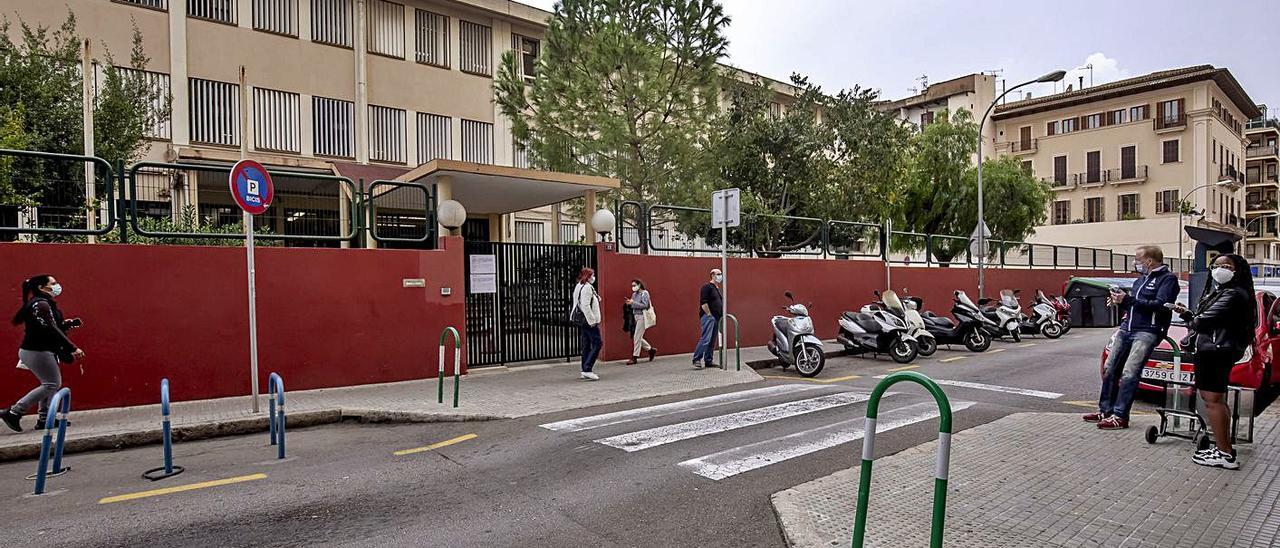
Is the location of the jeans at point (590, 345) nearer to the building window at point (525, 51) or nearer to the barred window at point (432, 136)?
the barred window at point (432, 136)

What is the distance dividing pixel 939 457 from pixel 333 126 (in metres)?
20.3

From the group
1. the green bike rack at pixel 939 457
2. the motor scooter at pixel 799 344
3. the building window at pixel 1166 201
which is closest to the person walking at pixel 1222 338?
the green bike rack at pixel 939 457

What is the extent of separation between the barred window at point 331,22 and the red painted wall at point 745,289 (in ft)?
41.2

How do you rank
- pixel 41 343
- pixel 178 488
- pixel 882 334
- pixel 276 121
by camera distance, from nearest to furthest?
pixel 178 488
pixel 41 343
pixel 882 334
pixel 276 121

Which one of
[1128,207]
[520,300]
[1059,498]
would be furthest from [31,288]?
[1128,207]

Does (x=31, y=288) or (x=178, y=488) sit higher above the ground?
(x=31, y=288)

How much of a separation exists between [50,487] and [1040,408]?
10412 mm

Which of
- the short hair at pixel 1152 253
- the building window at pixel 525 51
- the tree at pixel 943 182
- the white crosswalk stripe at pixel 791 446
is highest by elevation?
the building window at pixel 525 51

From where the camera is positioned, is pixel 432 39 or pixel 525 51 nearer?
pixel 432 39

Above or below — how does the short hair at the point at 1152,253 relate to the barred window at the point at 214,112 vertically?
below

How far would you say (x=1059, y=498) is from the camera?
5.09 meters

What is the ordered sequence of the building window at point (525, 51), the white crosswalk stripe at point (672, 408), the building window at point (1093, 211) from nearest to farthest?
the white crosswalk stripe at point (672, 408) → the building window at point (525, 51) → the building window at point (1093, 211)

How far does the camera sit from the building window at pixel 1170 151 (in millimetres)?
47500

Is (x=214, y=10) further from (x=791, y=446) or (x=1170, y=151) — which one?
(x=1170, y=151)
